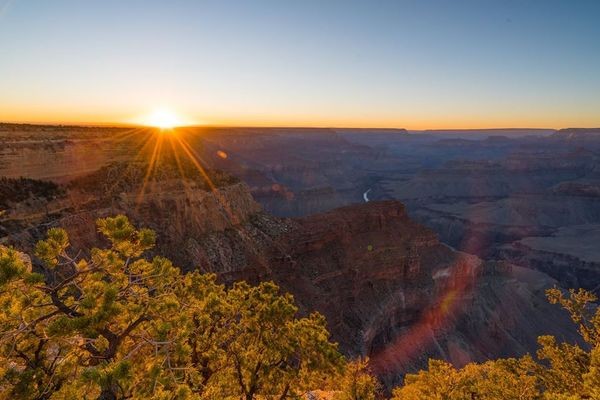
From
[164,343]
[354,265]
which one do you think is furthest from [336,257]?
[164,343]

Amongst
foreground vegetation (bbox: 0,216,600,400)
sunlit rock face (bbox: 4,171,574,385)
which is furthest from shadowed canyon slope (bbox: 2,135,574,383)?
foreground vegetation (bbox: 0,216,600,400)

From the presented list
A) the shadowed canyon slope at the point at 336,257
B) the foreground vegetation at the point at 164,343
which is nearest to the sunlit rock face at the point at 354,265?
the shadowed canyon slope at the point at 336,257

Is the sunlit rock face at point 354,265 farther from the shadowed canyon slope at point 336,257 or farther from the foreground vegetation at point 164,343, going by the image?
the foreground vegetation at point 164,343

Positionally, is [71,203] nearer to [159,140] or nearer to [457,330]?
[159,140]

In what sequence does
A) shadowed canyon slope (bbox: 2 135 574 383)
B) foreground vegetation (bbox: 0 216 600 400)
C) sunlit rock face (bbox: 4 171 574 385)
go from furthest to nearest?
sunlit rock face (bbox: 4 171 574 385)
shadowed canyon slope (bbox: 2 135 574 383)
foreground vegetation (bbox: 0 216 600 400)


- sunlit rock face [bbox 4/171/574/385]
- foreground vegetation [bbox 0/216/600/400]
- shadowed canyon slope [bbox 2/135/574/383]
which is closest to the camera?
foreground vegetation [bbox 0/216/600/400]

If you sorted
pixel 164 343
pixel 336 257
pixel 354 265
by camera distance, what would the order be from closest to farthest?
pixel 164 343 → pixel 354 265 → pixel 336 257

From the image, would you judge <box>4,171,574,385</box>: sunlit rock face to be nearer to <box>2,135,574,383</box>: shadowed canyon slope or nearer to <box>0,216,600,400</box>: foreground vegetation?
<box>2,135,574,383</box>: shadowed canyon slope

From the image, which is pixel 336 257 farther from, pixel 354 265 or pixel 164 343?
pixel 164 343
